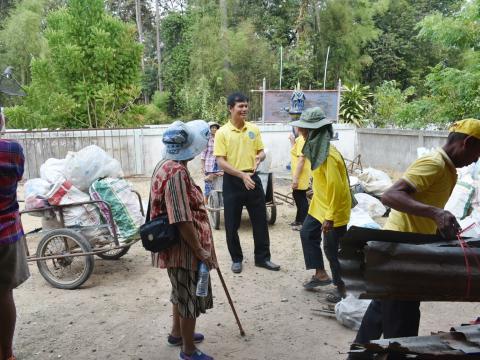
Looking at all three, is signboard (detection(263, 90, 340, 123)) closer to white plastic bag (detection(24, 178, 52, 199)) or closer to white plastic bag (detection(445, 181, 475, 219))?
white plastic bag (detection(445, 181, 475, 219))

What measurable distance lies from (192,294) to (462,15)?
7003 mm

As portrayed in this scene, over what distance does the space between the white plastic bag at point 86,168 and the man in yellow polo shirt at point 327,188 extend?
2.20 m

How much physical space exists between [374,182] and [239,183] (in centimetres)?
408

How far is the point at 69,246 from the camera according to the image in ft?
15.1

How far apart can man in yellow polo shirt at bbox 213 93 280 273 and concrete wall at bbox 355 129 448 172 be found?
6194 mm

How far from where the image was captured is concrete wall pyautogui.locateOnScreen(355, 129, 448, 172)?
33.3 feet

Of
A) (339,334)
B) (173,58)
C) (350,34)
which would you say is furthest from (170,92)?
(339,334)

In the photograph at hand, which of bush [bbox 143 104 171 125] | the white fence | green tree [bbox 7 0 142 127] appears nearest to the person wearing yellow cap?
the white fence

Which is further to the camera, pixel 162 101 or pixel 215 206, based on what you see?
pixel 162 101

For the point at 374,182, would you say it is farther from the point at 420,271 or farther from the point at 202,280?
the point at 420,271

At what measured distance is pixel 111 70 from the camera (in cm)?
1273

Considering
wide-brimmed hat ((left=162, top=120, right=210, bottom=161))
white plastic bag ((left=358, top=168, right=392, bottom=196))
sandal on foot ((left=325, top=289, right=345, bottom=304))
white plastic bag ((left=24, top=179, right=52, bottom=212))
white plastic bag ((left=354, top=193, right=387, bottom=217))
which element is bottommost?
sandal on foot ((left=325, top=289, right=345, bottom=304))

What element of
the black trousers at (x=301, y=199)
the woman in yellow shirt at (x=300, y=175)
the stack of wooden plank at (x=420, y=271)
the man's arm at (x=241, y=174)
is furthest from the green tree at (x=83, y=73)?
the stack of wooden plank at (x=420, y=271)

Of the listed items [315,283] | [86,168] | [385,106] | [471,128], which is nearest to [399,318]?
[471,128]
